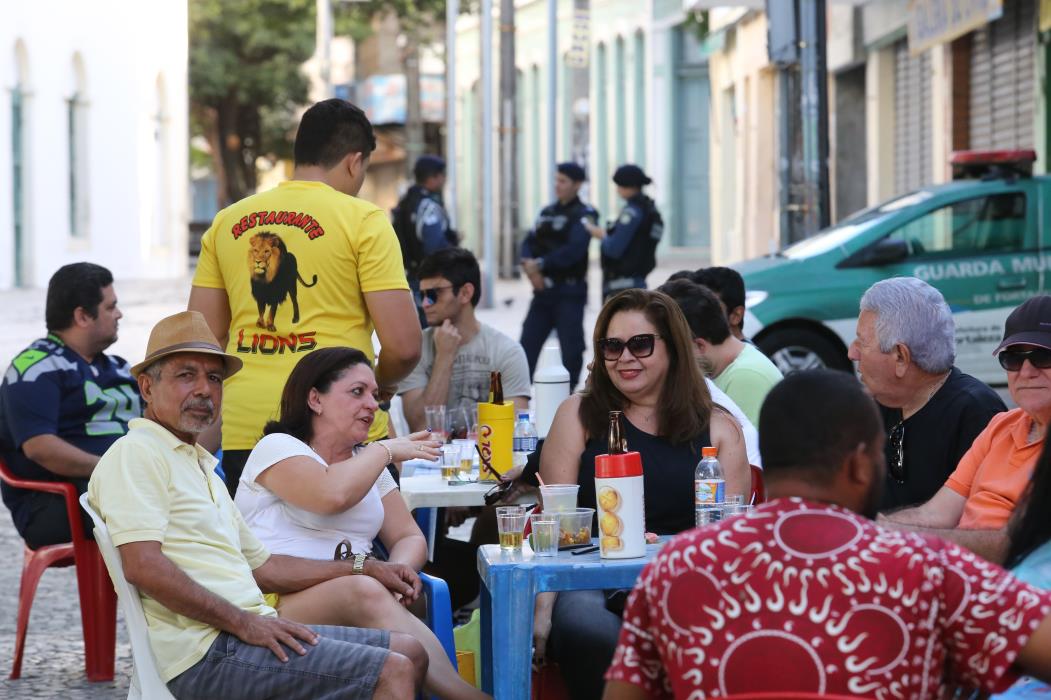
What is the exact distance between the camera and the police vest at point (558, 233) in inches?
508

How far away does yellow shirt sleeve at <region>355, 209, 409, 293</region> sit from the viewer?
18.1ft

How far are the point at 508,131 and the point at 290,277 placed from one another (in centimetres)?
2460

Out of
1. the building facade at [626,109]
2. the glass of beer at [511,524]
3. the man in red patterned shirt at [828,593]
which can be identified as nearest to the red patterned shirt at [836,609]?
the man in red patterned shirt at [828,593]

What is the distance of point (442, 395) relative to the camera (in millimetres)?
7211

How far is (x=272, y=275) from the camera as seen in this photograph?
550 centimetres

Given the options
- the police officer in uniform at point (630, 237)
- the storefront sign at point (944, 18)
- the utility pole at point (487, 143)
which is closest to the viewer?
the police officer in uniform at point (630, 237)

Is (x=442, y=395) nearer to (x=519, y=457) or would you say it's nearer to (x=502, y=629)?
(x=519, y=457)

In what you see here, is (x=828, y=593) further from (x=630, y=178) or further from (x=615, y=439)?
(x=630, y=178)

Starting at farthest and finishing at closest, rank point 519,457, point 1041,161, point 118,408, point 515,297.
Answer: point 515,297
point 1041,161
point 118,408
point 519,457

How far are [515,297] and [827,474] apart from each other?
25.5 m

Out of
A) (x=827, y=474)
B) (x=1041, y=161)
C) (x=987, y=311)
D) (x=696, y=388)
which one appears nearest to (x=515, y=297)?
(x=1041, y=161)

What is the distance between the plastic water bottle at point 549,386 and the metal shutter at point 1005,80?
11.6 meters

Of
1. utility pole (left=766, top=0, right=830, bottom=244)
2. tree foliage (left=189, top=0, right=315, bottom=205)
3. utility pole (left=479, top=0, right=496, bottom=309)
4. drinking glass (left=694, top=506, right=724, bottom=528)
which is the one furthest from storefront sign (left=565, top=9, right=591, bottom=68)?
drinking glass (left=694, top=506, right=724, bottom=528)

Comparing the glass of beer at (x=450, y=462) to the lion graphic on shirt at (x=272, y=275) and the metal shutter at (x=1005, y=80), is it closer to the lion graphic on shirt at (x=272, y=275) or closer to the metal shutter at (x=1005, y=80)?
the lion graphic on shirt at (x=272, y=275)
